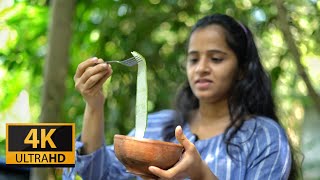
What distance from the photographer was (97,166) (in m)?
1.28

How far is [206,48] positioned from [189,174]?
39 cm

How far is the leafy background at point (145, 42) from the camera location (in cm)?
157

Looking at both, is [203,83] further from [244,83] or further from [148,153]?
[148,153]

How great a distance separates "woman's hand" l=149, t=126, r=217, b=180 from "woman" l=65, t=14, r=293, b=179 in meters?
0.21

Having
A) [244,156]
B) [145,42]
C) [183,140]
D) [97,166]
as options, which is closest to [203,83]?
[244,156]

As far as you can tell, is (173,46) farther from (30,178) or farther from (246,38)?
(30,178)

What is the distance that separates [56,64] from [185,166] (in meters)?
0.43

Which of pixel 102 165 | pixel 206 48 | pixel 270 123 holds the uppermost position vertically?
pixel 206 48

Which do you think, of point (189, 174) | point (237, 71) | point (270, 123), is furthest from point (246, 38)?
point (189, 174)

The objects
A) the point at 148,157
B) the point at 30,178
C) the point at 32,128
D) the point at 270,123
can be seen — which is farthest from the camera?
the point at 270,123

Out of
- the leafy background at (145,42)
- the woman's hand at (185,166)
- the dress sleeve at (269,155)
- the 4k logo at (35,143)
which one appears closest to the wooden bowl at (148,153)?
the woman's hand at (185,166)

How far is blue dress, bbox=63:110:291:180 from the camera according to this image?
1.18 metres

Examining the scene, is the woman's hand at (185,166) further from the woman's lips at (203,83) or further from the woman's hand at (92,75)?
the woman's lips at (203,83)

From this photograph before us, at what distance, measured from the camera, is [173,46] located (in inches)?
76.5
